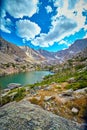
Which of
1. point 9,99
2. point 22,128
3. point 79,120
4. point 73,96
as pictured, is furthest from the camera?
→ point 9,99

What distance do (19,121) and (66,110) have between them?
15.7m

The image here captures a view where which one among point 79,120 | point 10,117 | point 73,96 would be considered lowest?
point 79,120

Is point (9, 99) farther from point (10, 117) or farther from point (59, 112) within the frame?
point (10, 117)

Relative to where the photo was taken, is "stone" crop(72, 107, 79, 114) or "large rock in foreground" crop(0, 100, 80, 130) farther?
"stone" crop(72, 107, 79, 114)

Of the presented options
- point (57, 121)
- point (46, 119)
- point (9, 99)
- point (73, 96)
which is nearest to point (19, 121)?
point (46, 119)

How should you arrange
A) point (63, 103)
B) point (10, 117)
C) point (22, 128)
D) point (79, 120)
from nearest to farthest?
point (22, 128) < point (10, 117) < point (79, 120) < point (63, 103)

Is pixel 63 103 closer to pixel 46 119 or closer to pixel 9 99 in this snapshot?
pixel 46 119

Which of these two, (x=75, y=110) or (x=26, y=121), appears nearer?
(x=26, y=121)

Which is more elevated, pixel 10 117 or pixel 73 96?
pixel 73 96

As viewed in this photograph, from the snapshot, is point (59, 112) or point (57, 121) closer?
point (57, 121)

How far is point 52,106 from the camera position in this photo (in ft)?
114

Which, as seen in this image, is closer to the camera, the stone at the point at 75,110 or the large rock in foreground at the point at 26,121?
the large rock in foreground at the point at 26,121

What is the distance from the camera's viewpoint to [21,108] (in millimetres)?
22766

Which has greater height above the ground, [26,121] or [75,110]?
[75,110]
